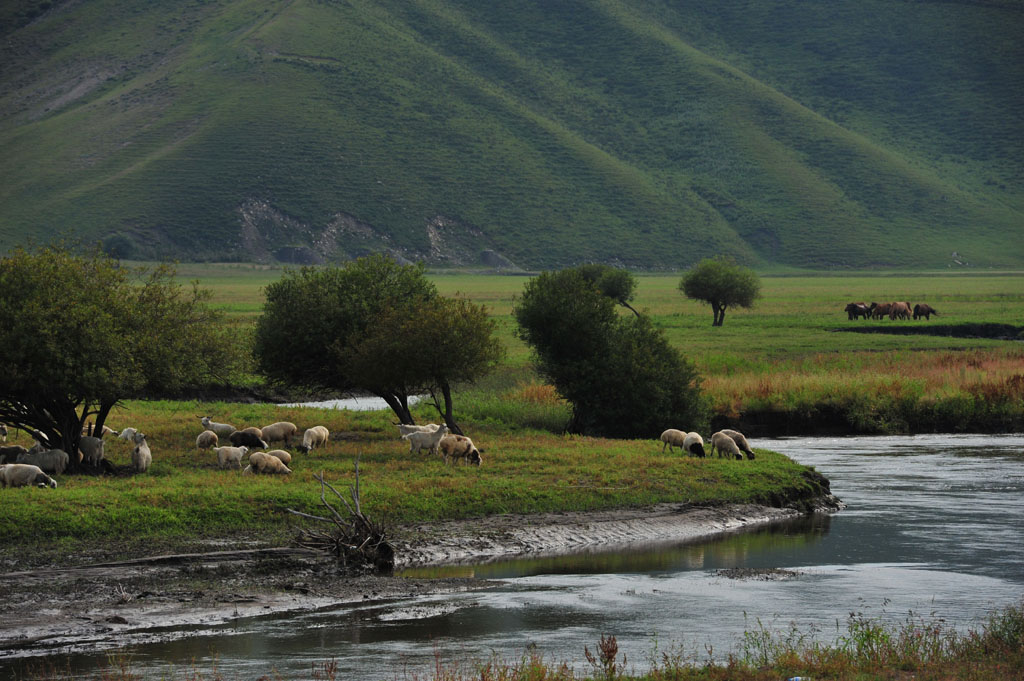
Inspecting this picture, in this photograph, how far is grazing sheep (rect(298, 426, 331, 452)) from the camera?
1308 inches

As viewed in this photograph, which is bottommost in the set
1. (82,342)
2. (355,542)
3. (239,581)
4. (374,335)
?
(239,581)

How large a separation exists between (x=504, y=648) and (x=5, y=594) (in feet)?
28.6

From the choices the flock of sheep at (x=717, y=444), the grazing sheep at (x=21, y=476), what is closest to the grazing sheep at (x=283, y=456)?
the grazing sheep at (x=21, y=476)

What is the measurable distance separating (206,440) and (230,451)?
3.46 m

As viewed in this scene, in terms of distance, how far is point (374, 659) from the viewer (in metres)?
18.3

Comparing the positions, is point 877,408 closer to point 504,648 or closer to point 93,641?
point 504,648

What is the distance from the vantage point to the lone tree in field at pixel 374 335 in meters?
35.8

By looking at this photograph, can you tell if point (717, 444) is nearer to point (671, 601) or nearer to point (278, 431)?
point (278, 431)

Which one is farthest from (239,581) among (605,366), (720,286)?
(720,286)

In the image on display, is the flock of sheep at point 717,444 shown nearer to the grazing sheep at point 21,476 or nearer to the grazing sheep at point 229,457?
the grazing sheep at point 229,457

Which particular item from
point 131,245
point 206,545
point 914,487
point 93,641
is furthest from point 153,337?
point 131,245

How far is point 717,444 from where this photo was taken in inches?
1388

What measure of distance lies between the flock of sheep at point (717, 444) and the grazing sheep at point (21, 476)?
669 inches

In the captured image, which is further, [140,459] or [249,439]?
[249,439]
